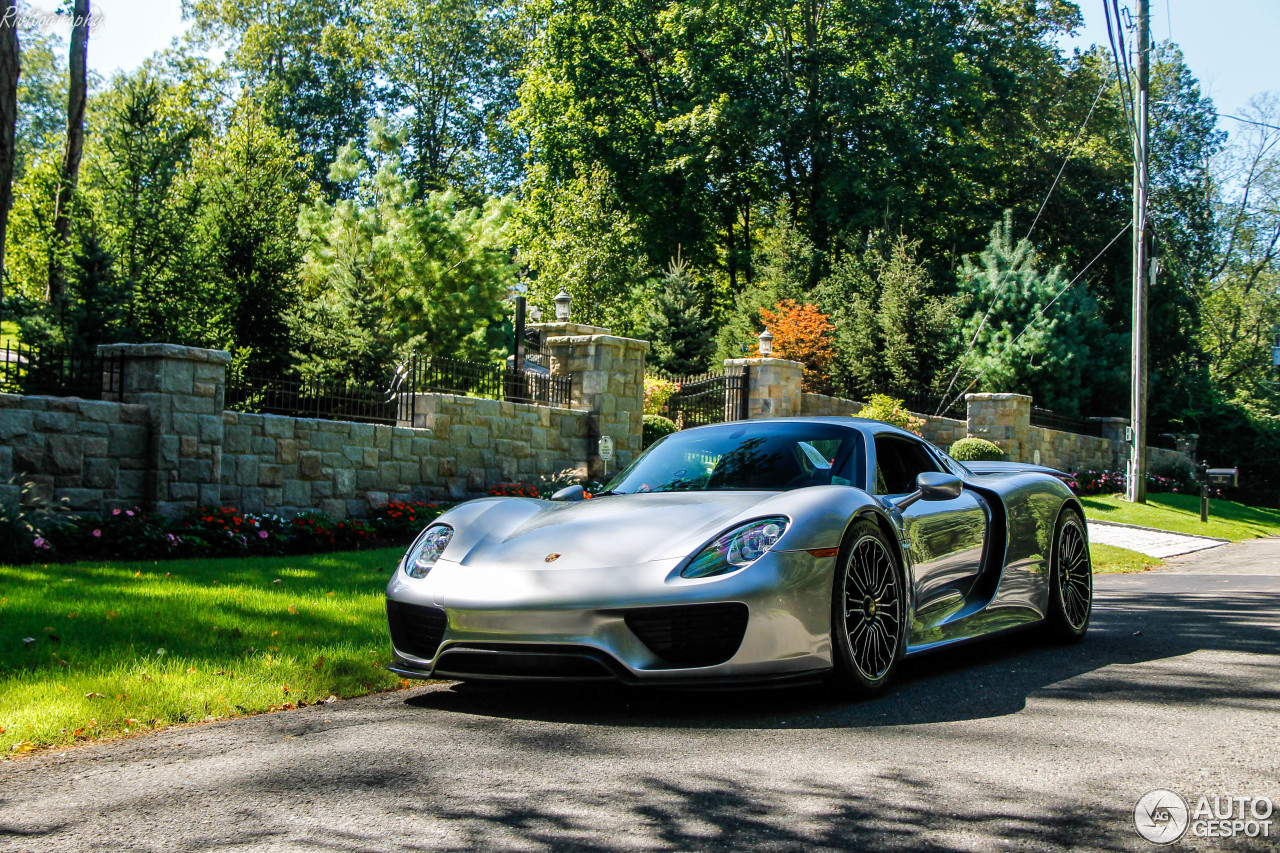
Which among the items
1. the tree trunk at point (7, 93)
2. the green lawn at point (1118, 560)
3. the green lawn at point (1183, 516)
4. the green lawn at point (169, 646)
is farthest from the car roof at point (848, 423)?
the green lawn at point (1183, 516)

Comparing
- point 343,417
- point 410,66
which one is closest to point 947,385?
point 343,417

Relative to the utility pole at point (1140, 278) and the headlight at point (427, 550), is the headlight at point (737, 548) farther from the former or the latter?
the utility pole at point (1140, 278)

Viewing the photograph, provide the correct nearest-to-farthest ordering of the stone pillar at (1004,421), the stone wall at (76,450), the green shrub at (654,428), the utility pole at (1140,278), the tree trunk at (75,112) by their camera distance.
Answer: the stone wall at (76,450)
the tree trunk at (75,112)
the green shrub at (654,428)
the utility pole at (1140,278)
the stone pillar at (1004,421)

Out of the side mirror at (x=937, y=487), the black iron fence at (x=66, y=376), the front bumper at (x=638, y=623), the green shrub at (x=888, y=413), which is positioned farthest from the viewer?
the green shrub at (x=888, y=413)

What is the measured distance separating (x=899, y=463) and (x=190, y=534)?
699 centimetres

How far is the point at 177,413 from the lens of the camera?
10883 millimetres

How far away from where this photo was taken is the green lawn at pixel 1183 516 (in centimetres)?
2039

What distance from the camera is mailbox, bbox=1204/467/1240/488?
83.8ft

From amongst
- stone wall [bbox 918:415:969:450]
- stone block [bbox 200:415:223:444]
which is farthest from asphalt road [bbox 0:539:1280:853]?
stone wall [bbox 918:415:969:450]

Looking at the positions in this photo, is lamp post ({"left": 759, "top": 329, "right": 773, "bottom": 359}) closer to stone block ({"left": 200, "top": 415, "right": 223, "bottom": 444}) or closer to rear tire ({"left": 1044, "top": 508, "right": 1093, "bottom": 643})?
stone block ({"left": 200, "top": 415, "right": 223, "bottom": 444})

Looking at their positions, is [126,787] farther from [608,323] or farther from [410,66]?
[410,66]

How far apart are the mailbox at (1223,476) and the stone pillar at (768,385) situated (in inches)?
449

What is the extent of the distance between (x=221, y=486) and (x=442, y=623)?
748cm

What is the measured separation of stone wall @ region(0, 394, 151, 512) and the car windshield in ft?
20.9
